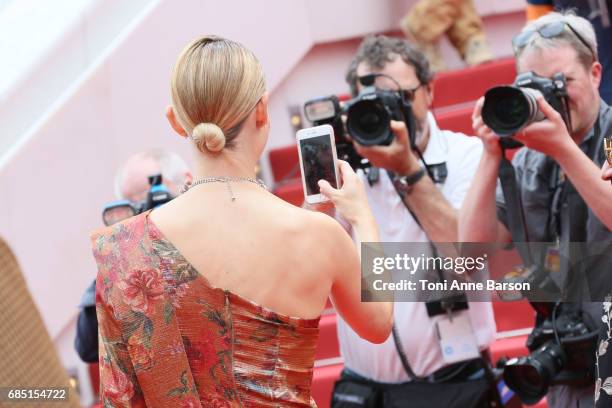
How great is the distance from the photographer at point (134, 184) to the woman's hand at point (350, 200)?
3.10ft

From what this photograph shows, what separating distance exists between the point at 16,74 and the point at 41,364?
9.70ft

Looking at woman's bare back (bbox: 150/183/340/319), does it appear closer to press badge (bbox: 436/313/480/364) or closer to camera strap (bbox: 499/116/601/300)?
camera strap (bbox: 499/116/601/300)

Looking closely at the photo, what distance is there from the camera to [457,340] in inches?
93.4

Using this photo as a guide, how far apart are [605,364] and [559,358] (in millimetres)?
337

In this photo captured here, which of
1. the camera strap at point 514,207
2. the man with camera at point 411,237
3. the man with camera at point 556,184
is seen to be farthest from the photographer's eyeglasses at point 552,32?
the man with camera at point 411,237

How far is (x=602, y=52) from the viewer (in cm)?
285

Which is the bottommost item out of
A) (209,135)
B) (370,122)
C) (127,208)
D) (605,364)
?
(605,364)

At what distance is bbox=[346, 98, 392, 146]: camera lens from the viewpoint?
237cm

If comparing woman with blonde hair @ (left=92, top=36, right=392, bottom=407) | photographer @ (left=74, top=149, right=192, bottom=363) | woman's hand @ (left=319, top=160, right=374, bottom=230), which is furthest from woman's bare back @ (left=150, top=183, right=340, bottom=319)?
photographer @ (left=74, top=149, right=192, bottom=363)

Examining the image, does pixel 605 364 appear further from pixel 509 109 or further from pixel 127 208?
pixel 127 208

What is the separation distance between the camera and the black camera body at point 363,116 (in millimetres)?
2379

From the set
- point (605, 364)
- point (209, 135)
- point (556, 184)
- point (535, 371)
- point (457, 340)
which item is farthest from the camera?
point (457, 340)

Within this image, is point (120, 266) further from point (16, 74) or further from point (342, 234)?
point (16, 74)

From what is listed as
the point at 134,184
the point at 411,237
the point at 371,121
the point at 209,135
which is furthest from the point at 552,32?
the point at 134,184
